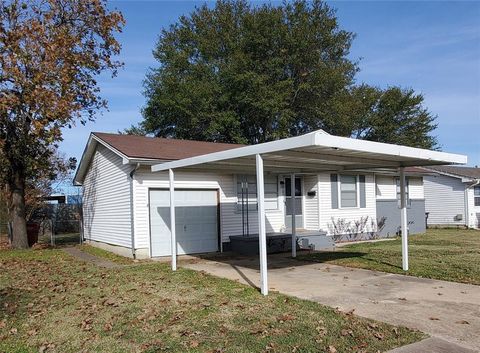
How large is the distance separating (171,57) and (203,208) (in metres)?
23.5

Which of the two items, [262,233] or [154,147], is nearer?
[262,233]

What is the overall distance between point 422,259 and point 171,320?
821cm

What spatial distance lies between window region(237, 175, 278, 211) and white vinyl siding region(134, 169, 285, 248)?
0.20 metres

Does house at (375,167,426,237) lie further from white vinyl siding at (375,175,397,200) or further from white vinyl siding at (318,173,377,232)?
white vinyl siding at (318,173,377,232)

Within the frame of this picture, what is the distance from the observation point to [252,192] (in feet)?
53.0

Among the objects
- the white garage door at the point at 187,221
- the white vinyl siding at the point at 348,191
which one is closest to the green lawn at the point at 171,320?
the white garage door at the point at 187,221

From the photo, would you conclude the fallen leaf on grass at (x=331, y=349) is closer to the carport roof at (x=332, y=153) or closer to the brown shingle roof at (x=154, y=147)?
the carport roof at (x=332, y=153)

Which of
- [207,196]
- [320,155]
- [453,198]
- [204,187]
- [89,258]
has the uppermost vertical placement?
[320,155]

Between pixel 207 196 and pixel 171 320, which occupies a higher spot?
pixel 207 196

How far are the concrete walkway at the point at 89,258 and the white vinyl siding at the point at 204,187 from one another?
3.63 ft

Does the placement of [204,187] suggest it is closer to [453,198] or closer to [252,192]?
[252,192]

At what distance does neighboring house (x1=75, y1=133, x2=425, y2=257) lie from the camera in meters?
14.0

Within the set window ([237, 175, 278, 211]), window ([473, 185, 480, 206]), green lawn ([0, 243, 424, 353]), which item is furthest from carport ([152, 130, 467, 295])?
window ([473, 185, 480, 206])

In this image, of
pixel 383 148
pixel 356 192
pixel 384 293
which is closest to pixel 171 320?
pixel 384 293
